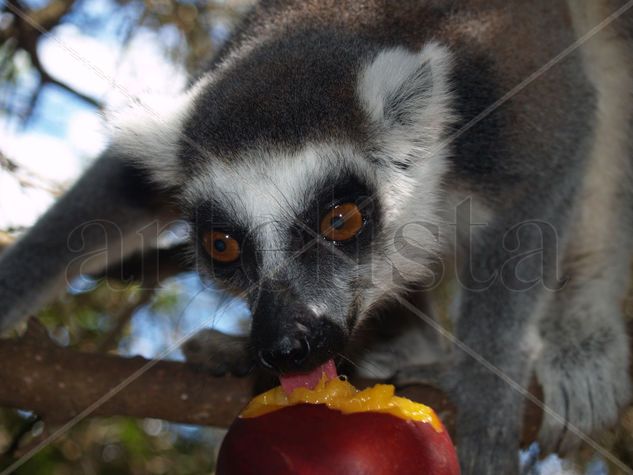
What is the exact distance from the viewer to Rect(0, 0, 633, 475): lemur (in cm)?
301

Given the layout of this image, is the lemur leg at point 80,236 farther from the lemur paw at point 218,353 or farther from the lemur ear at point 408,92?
the lemur ear at point 408,92

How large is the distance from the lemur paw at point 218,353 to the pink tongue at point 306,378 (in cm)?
70

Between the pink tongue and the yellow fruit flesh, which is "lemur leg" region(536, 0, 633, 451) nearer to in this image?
the pink tongue

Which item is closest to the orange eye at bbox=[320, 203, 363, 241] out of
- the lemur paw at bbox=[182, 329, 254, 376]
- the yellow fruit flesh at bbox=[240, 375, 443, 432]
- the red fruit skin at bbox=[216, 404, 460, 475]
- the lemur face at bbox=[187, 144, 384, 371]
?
the lemur face at bbox=[187, 144, 384, 371]

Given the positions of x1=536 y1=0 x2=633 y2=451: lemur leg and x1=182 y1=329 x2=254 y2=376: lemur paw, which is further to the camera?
x1=536 y1=0 x2=633 y2=451: lemur leg

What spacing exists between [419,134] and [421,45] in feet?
1.75

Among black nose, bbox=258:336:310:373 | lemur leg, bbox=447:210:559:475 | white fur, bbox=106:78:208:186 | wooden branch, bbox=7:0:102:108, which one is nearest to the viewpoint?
black nose, bbox=258:336:310:373

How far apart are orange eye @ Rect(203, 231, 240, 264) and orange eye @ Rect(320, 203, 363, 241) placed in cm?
38

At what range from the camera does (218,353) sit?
3643 mm

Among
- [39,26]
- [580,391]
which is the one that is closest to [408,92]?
[580,391]

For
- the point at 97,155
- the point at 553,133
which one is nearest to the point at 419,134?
the point at 553,133

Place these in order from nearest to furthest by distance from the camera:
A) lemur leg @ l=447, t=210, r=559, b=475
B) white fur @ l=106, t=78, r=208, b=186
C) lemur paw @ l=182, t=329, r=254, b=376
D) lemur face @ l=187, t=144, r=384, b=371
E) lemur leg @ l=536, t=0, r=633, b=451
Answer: lemur face @ l=187, t=144, r=384, b=371
lemur leg @ l=447, t=210, r=559, b=475
white fur @ l=106, t=78, r=208, b=186
lemur paw @ l=182, t=329, r=254, b=376
lemur leg @ l=536, t=0, r=633, b=451

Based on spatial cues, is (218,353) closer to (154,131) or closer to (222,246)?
(222,246)

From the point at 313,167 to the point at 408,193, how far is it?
480 mm
